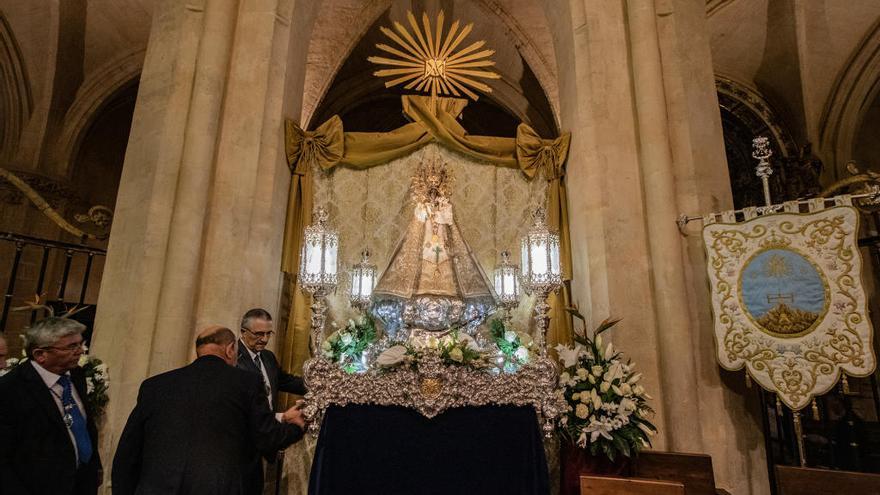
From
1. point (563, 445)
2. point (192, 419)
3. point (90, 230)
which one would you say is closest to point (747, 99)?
point (563, 445)

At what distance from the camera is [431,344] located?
402 centimetres

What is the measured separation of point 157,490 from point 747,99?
1065 centimetres

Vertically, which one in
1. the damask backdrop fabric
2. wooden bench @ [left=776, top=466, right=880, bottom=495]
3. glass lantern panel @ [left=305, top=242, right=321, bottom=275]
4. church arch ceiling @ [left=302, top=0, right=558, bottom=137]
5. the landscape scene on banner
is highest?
church arch ceiling @ [left=302, top=0, right=558, bottom=137]

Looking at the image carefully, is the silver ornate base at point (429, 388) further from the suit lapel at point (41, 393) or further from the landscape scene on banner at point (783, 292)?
the landscape scene on banner at point (783, 292)

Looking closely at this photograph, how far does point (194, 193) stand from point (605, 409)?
4017 mm

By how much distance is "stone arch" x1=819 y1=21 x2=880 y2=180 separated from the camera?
27.1ft

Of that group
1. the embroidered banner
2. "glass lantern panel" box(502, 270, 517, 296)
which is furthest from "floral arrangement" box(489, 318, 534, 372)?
the embroidered banner

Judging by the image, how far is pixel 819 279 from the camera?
3.96 meters

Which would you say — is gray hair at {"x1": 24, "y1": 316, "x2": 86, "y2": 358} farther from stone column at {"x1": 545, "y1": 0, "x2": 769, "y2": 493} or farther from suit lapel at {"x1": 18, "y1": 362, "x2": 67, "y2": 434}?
stone column at {"x1": 545, "y1": 0, "x2": 769, "y2": 493}

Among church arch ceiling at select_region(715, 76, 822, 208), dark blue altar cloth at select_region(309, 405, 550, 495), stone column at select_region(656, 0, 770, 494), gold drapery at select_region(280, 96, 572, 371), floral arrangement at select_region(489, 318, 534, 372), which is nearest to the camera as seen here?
dark blue altar cloth at select_region(309, 405, 550, 495)

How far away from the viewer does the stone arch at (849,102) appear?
8273mm

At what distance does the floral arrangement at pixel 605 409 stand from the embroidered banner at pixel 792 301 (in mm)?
1105

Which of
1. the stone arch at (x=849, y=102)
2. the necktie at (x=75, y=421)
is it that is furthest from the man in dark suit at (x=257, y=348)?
the stone arch at (x=849, y=102)

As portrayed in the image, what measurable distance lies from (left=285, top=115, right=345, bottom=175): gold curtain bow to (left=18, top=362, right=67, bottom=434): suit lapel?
3.41m
